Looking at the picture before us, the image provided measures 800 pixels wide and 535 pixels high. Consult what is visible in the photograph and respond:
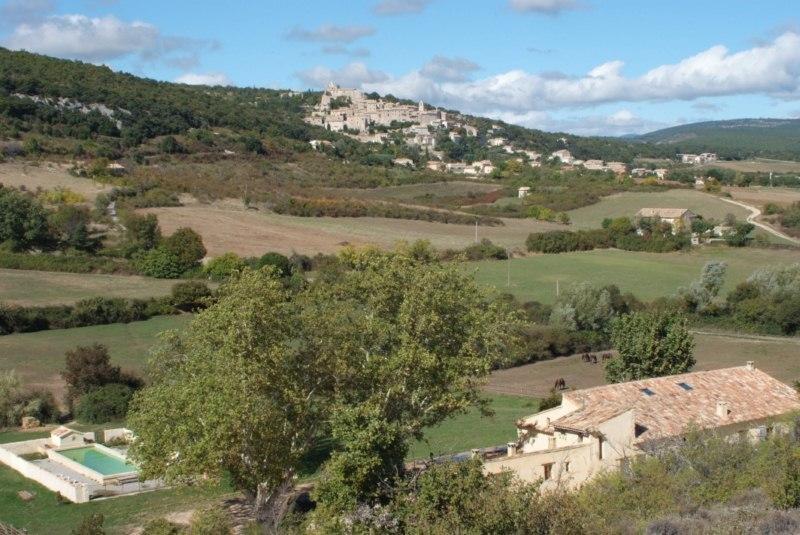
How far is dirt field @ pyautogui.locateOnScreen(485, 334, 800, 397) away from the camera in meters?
39.1

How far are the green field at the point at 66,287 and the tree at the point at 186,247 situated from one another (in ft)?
7.47

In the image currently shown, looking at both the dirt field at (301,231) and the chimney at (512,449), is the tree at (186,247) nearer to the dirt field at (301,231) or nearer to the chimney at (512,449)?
the dirt field at (301,231)

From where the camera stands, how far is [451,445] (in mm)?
28531

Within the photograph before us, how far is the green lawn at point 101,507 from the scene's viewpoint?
74.3 ft

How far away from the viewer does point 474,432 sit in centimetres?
3055

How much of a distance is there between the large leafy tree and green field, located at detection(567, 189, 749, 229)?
5965 centimetres

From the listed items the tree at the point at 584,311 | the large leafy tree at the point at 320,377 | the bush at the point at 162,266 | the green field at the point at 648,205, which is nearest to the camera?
the large leafy tree at the point at 320,377

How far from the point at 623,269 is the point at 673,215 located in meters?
22.2

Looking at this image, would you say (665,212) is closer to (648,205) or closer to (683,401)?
(648,205)

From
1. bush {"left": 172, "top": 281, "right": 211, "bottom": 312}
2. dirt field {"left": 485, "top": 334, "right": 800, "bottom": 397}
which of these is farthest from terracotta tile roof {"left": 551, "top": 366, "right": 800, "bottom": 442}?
bush {"left": 172, "top": 281, "right": 211, "bottom": 312}

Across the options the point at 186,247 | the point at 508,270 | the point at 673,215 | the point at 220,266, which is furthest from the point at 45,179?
the point at 673,215

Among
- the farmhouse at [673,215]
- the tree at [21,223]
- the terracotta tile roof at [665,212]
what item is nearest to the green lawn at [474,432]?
the tree at [21,223]

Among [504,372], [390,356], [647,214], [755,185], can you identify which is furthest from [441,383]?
[755,185]

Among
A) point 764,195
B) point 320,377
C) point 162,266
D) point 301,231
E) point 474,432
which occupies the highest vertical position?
point 320,377
